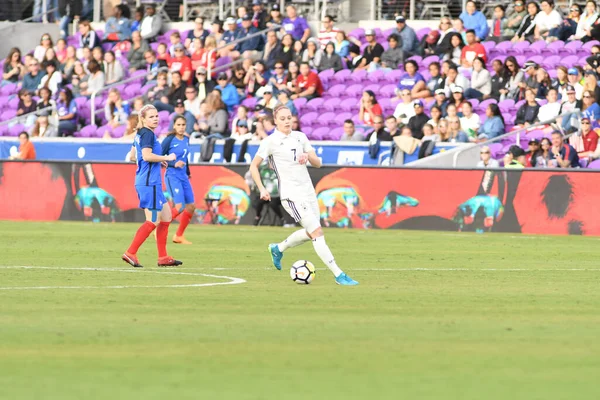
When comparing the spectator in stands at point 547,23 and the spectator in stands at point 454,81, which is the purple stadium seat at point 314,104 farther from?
the spectator in stands at point 547,23

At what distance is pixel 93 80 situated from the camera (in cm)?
3606

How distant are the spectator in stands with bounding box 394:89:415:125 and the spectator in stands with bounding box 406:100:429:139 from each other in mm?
650

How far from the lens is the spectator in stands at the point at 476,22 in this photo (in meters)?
31.6

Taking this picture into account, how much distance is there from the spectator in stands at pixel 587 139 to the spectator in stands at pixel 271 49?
998cm

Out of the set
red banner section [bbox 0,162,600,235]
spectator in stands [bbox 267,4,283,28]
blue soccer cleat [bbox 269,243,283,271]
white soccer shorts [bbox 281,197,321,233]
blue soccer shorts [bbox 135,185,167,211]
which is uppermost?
spectator in stands [bbox 267,4,283,28]

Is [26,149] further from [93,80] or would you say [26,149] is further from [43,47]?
[43,47]

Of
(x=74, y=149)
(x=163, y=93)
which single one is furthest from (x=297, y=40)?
(x=74, y=149)

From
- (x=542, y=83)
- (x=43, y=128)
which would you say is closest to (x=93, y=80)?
(x=43, y=128)

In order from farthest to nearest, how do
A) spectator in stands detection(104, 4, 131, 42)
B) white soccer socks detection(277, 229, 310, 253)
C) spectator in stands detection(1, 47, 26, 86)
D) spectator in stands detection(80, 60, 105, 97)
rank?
spectator in stands detection(1, 47, 26, 86) < spectator in stands detection(104, 4, 131, 42) < spectator in stands detection(80, 60, 105, 97) < white soccer socks detection(277, 229, 310, 253)

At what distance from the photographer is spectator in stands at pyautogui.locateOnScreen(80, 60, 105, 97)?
36.0 m

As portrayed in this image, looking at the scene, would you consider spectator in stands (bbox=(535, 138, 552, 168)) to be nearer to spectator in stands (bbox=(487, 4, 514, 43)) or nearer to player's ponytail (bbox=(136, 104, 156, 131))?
spectator in stands (bbox=(487, 4, 514, 43))

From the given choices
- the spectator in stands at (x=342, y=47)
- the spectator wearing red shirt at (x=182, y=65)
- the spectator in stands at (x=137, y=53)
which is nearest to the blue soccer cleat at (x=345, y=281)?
the spectator in stands at (x=342, y=47)

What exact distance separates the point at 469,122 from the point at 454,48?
3.31 m

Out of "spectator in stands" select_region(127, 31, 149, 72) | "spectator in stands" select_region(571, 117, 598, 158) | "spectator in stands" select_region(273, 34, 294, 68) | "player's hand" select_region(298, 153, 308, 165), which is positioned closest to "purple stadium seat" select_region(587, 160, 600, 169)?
"spectator in stands" select_region(571, 117, 598, 158)
